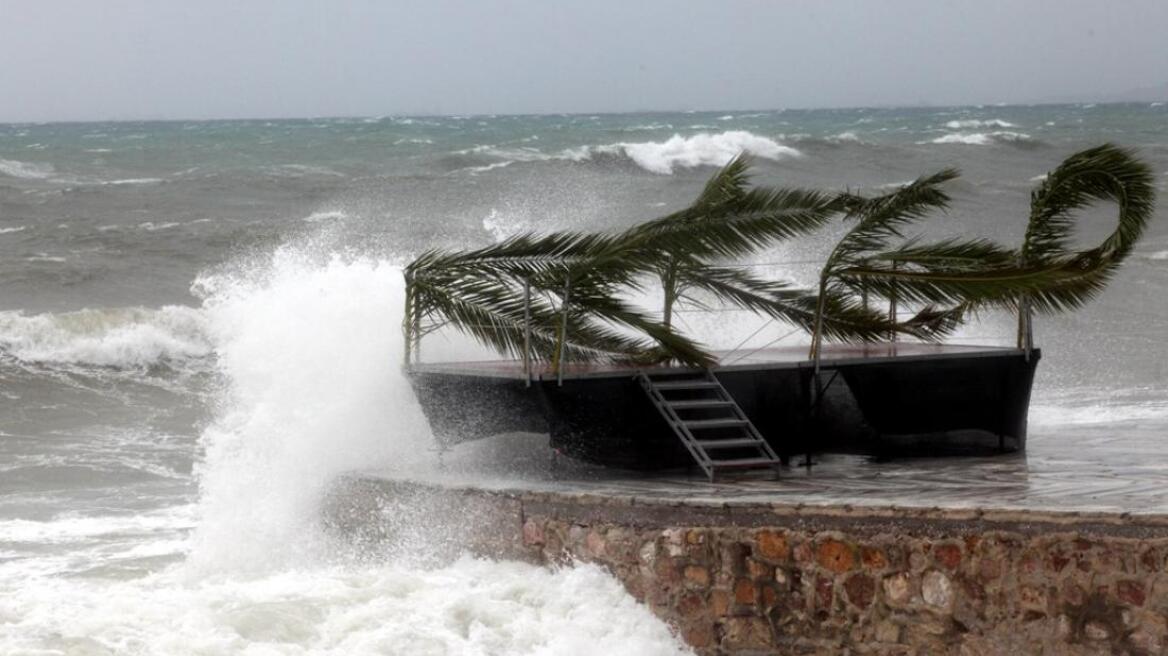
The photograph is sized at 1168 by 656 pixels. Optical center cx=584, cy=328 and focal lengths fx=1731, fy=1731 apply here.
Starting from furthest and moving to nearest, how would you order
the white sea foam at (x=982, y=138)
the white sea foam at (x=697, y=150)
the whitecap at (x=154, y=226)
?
the white sea foam at (x=982, y=138), the white sea foam at (x=697, y=150), the whitecap at (x=154, y=226)

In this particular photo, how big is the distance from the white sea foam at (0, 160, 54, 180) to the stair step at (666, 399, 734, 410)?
4346 centimetres

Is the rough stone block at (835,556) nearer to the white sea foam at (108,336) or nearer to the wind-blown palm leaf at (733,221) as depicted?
the wind-blown palm leaf at (733,221)

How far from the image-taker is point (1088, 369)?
19.6 metres

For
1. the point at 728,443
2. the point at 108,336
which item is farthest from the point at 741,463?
the point at 108,336

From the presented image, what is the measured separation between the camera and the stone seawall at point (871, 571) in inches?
A: 316

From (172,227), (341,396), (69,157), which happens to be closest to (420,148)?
(69,157)

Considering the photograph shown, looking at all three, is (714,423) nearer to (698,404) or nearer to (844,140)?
(698,404)

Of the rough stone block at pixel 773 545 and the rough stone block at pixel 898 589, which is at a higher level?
the rough stone block at pixel 773 545

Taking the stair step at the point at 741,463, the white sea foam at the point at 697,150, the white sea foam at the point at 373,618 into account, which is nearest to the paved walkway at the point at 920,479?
the stair step at the point at 741,463

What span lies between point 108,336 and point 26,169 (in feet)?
107

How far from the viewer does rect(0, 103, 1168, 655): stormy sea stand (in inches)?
376

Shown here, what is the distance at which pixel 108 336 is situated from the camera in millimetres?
24328

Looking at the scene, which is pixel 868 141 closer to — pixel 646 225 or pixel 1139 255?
pixel 1139 255

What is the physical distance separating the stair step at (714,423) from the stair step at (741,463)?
282 mm
